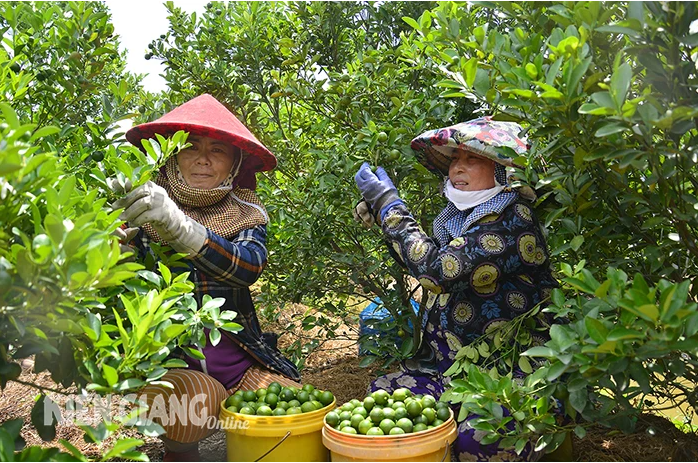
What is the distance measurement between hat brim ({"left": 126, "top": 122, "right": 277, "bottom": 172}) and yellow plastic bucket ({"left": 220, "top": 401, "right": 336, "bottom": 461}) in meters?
1.22

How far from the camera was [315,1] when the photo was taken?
3.87 metres

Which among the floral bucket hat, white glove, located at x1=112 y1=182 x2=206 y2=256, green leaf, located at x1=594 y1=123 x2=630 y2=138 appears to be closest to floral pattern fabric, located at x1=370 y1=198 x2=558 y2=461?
the floral bucket hat

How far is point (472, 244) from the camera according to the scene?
8.68 ft

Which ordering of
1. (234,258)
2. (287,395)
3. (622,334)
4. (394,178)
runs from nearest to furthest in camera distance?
(622,334), (287,395), (234,258), (394,178)

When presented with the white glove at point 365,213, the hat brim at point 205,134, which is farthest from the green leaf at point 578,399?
the hat brim at point 205,134

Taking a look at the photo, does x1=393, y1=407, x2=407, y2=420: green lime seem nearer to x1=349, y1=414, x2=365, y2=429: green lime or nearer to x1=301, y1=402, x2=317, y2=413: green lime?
x1=349, y1=414, x2=365, y2=429: green lime

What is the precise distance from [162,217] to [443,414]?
1.31 metres

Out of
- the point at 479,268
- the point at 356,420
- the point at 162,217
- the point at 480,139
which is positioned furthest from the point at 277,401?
the point at 480,139

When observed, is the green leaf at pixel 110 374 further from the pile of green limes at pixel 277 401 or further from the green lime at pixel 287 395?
the green lime at pixel 287 395

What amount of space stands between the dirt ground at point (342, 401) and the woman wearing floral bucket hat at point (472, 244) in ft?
1.94

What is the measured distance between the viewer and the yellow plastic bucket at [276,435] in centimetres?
254

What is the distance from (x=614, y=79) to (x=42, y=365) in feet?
5.45

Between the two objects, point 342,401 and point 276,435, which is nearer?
point 276,435

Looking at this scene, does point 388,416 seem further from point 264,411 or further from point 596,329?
point 596,329
